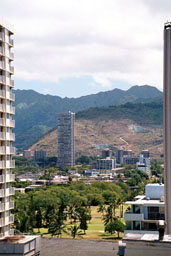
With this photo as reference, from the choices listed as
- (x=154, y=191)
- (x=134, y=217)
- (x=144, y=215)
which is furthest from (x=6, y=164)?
(x=154, y=191)

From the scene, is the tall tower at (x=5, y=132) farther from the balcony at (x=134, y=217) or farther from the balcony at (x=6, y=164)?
→ the balcony at (x=134, y=217)

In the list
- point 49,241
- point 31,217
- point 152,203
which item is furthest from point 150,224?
point 31,217

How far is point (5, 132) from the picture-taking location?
88.3 ft

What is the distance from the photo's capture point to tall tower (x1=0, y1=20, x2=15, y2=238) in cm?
2631

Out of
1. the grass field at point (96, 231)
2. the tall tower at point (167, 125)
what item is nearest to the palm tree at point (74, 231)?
the grass field at point (96, 231)

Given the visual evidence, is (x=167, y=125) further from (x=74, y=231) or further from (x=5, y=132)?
(x=74, y=231)

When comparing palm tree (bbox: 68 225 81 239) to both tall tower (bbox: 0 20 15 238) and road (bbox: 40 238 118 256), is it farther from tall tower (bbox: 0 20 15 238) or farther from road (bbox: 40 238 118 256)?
road (bbox: 40 238 118 256)

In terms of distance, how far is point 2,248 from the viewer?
51.9 feet

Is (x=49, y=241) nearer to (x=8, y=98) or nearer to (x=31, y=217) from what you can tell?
(x=8, y=98)

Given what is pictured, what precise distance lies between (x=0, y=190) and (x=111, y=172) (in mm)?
156634

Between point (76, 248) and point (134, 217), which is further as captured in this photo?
point (134, 217)

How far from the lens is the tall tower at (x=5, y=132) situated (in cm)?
A: 2631

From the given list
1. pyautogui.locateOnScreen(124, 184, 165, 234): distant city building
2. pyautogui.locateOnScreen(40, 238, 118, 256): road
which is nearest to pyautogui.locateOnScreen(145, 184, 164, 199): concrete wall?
pyautogui.locateOnScreen(124, 184, 165, 234): distant city building

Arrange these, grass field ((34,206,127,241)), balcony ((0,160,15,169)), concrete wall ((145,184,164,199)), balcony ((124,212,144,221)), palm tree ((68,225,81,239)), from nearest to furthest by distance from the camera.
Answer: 1. balcony ((0,160,15,169))
2. balcony ((124,212,144,221))
3. concrete wall ((145,184,164,199))
4. palm tree ((68,225,81,239))
5. grass field ((34,206,127,241))
